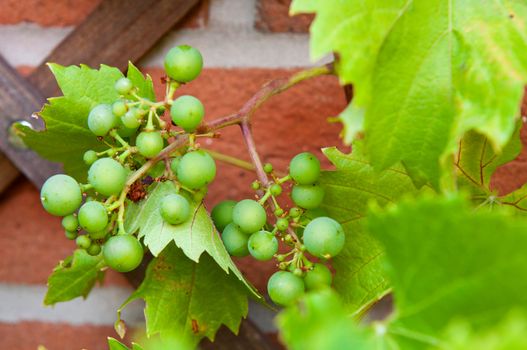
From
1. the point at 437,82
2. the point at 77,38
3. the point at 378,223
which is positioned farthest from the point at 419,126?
the point at 77,38

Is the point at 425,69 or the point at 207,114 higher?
the point at 425,69

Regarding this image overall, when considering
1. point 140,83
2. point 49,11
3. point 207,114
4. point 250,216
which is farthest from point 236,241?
point 49,11

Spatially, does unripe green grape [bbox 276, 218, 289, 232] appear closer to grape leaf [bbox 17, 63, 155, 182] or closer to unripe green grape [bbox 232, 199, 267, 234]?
unripe green grape [bbox 232, 199, 267, 234]

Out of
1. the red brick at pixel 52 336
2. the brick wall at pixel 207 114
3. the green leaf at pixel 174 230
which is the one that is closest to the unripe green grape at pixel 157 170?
the green leaf at pixel 174 230

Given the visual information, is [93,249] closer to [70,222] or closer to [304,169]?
[70,222]

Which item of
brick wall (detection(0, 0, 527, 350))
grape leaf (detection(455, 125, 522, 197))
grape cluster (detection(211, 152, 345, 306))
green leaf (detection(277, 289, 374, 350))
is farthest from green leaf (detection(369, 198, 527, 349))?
brick wall (detection(0, 0, 527, 350))

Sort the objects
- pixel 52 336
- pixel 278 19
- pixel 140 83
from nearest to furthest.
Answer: pixel 140 83 < pixel 278 19 < pixel 52 336
